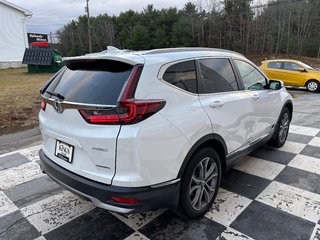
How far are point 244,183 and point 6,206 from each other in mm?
2716

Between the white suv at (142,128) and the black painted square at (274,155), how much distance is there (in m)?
1.39

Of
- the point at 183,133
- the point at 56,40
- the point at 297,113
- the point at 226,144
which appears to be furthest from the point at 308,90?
the point at 56,40

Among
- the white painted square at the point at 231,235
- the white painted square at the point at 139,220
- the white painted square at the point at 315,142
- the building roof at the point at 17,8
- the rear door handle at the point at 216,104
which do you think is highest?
the building roof at the point at 17,8

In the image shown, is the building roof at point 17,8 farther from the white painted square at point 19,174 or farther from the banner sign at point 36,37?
the white painted square at point 19,174

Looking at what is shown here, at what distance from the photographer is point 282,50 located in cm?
2655

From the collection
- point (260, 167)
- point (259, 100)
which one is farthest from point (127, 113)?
point (260, 167)

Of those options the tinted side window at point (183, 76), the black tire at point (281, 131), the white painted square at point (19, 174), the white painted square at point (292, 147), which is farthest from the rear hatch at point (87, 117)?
the white painted square at point (292, 147)

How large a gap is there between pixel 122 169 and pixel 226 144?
1.29 meters

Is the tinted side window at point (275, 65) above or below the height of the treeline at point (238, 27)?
below

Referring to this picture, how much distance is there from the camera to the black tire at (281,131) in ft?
13.8

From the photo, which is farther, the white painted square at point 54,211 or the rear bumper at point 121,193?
the white painted square at point 54,211

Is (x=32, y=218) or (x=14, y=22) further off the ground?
(x=14, y=22)

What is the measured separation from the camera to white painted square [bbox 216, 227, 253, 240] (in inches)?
91.4

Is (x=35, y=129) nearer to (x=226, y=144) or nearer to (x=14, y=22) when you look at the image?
(x=226, y=144)
